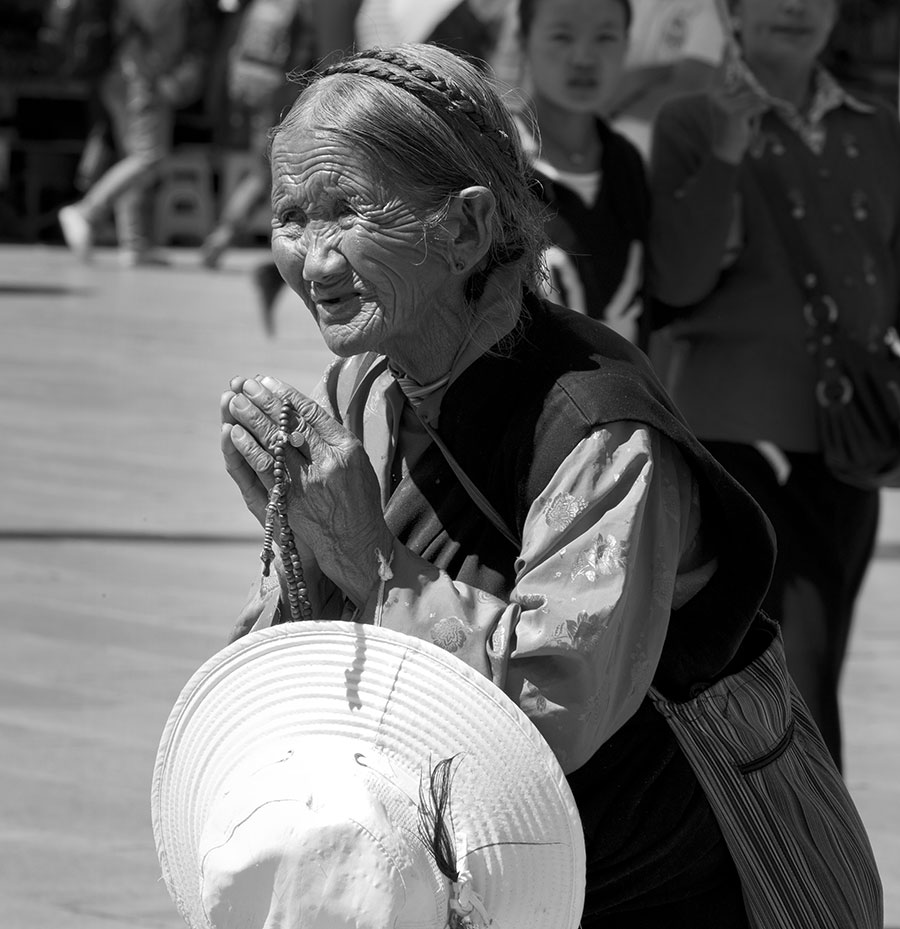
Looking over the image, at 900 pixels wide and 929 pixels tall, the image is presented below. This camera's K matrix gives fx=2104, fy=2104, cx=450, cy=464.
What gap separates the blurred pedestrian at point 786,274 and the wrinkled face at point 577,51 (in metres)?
0.15

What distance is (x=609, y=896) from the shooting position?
2.15 metres

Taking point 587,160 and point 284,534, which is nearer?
point 284,534

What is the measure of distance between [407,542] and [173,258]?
1541 cm

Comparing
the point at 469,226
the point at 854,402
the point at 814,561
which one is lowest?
the point at 814,561

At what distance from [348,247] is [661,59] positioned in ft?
8.91

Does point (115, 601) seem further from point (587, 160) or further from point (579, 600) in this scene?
point (579, 600)

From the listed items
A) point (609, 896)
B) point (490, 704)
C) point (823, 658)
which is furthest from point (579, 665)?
point (823, 658)

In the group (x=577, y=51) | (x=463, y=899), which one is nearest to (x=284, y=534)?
(x=463, y=899)

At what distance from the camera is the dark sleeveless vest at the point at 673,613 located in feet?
6.95

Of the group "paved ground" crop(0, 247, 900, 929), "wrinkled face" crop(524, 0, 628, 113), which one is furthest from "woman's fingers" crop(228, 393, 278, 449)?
"wrinkled face" crop(524, 0, 628, 113)

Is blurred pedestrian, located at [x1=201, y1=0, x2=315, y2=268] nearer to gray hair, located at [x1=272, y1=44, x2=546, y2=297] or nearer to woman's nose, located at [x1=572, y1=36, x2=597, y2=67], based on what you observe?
woman's nose, located at [x1=572, y1=36, x2=597, y2=67]

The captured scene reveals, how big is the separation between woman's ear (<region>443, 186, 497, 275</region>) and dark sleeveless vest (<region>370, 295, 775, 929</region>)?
4.1 inches

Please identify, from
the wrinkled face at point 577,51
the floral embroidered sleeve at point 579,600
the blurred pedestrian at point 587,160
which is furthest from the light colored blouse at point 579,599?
the wrinkled face at point 577,51

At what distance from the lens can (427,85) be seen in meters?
2.07
